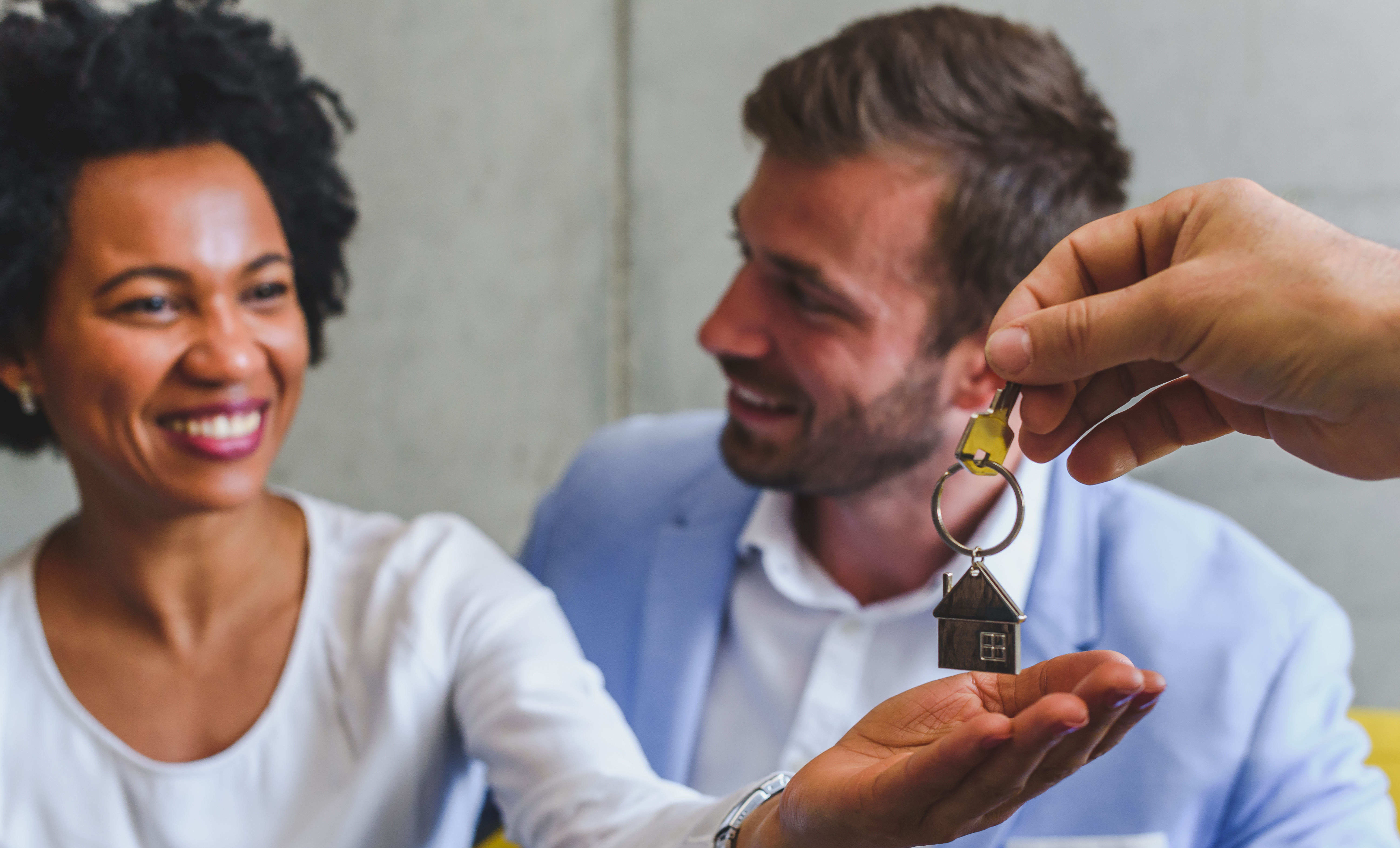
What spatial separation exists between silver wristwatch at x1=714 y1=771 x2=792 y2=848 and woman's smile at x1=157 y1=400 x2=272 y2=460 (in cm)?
87

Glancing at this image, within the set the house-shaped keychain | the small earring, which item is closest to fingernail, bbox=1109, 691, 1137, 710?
the house-shaped keychain

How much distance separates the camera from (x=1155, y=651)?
1.56 metres

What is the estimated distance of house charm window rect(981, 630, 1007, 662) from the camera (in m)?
0.83

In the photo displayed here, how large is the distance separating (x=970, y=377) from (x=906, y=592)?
1.20ft

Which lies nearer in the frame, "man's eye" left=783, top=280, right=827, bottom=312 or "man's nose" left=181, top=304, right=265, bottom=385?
"man's nose" left=181, top=304, right=265, bottom=385

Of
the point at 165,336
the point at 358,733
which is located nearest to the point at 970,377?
the point at 358,733

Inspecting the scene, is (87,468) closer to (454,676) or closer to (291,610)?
(291,610)

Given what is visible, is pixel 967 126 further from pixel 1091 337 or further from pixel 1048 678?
pixel 1048 678

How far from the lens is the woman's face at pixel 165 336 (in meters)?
1.43

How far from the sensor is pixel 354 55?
2465mm

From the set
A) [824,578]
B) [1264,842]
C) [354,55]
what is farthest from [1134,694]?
[354,55]

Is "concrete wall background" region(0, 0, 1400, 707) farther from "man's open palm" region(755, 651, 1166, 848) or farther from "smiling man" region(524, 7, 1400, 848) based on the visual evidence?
"man's open palm" region(755, 651, 1166, 848)

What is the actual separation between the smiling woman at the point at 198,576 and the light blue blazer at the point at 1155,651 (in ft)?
1.00

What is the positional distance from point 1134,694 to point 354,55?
2316mm
